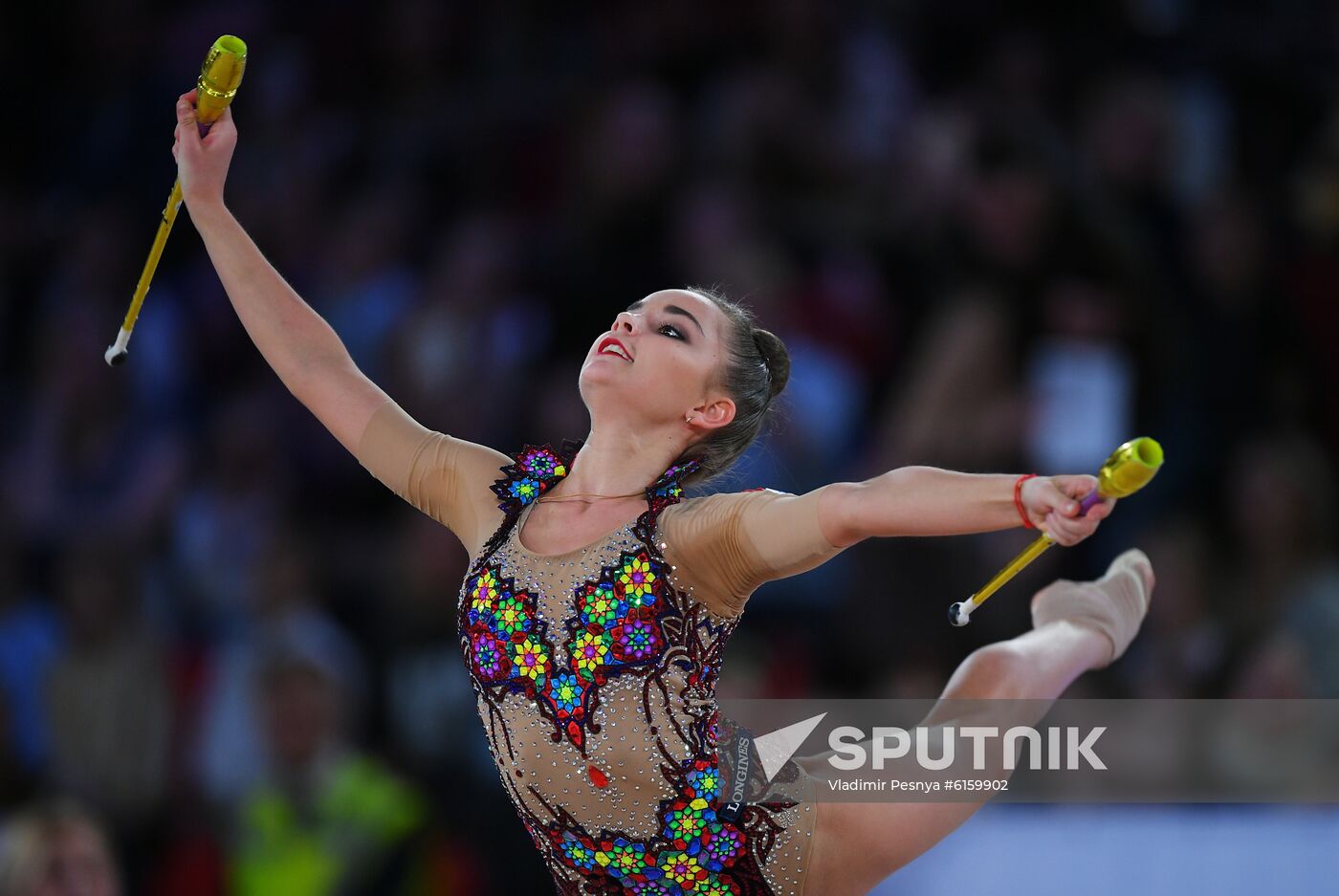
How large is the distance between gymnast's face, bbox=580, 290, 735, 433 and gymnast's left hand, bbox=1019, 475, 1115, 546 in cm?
78

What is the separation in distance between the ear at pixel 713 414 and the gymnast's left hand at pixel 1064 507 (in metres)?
0.77

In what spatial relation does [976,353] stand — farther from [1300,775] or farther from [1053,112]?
[1300,775]

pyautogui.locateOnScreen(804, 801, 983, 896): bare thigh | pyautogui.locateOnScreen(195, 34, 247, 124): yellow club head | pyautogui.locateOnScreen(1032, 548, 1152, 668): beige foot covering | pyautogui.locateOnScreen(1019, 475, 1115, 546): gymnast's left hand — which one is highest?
pyautogui.locateOnScreen(195, 34, 247, 124): yellow club head

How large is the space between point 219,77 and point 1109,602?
176 centimetres

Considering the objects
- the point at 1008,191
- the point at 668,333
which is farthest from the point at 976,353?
the point at 668,333

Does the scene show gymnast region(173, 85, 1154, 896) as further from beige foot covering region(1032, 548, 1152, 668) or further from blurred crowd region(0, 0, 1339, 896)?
blurred crowd region(0, 0, 1339, 896)

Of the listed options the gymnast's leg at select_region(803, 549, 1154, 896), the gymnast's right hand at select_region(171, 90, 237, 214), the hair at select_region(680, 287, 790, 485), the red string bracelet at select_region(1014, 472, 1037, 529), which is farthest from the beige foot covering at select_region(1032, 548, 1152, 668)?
the gymnast's right hand at select_region(171, 90, 237, 214)

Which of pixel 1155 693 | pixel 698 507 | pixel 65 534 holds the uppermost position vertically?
pixel 65 534

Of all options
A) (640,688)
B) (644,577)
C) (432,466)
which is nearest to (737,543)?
(644,577)

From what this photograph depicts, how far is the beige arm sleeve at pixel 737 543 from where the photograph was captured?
2656mm

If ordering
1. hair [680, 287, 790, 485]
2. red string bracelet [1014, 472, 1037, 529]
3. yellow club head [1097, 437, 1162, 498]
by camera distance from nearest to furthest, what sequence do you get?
yellow club head [1097, 437, 1162, 498] → red string bracelet [1014, 472, 1037, 529] → hair [680, 287, 790, 485]

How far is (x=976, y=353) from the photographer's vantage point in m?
4.97

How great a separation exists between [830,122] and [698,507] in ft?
10.0

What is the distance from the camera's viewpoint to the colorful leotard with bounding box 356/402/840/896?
2.73 metres
